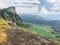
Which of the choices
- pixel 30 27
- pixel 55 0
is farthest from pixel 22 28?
pixel 55 0

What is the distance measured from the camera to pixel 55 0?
2541 cm

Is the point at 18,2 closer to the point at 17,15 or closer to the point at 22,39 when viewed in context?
the point at 17,15

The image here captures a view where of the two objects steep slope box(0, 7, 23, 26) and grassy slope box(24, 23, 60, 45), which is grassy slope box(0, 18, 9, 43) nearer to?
steep slope box(0, 7, 23, 26)

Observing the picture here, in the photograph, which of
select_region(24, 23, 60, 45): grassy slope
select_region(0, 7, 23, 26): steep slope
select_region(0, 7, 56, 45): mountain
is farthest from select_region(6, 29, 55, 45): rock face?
select_region(0, 7, 23, 26): steep slope

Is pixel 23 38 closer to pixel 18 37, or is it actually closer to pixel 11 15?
pixel 18 37

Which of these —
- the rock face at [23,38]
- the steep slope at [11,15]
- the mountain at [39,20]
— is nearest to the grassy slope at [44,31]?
the mountain at [39,20]

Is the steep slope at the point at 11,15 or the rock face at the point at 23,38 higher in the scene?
the steep slope at the point at 11,15

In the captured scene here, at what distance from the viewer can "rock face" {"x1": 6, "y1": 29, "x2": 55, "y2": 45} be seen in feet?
73.1

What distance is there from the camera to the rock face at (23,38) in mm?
22269

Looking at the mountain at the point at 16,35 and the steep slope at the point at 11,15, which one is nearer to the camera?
the mountain at the point at 16,35

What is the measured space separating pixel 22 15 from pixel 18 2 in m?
1.48

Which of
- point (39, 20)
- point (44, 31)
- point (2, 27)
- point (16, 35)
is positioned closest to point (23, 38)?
point (16, 35)

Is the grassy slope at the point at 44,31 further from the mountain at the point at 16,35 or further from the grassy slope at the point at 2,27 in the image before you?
the grassy slope at the point at 2,27

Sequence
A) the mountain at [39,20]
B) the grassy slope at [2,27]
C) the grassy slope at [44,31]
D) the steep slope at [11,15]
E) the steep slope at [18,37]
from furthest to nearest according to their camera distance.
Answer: the mountain at [39,20], the steep slope at [11,15], the grassy slope at [44,31], the grassy slope at [2,27], the steep slope at [18,37]
